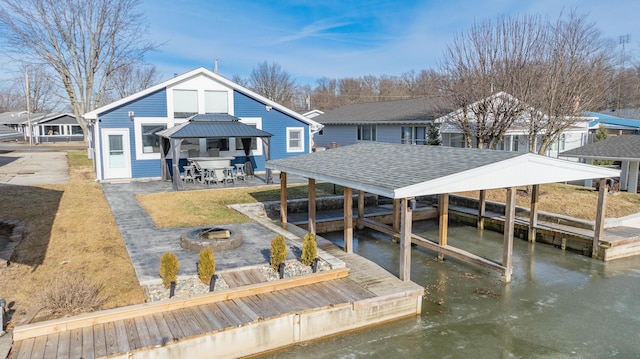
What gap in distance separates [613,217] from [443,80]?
861 cm

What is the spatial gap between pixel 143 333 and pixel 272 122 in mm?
14954

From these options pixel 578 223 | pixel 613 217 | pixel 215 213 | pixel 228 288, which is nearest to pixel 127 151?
pixel 215 213

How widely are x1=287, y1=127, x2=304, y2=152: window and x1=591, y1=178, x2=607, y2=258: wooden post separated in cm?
1297

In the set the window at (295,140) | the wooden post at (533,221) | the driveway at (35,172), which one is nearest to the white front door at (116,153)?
the driveway at (35,172)

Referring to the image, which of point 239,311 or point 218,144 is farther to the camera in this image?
point 218,144

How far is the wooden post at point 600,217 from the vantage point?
33.9 feet

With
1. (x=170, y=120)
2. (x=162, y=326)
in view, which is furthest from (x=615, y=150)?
(x=170, y=120)

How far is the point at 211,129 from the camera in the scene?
16.5 m

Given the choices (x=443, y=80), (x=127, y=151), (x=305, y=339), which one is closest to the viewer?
(x=305, y=339)

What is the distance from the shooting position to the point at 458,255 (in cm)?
945

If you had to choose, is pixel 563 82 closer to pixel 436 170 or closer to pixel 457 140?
pixel 457 140

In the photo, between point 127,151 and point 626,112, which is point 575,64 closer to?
point 127,151

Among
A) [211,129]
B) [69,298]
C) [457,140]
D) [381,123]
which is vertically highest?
[381,123]

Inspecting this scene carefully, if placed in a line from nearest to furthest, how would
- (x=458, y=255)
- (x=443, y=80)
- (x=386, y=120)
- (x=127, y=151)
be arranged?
(x=458, y=255), (x=127, y=151), (x=443, y=80), (x=386, y=120)
